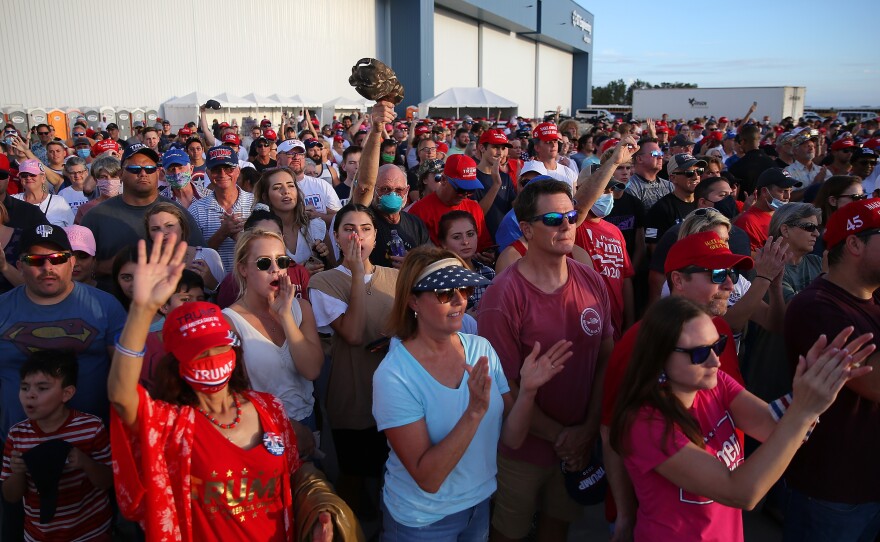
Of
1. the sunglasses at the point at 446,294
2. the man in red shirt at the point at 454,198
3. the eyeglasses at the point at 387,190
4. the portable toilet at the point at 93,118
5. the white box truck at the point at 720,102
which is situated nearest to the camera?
the sunglasses at the point at 446,294

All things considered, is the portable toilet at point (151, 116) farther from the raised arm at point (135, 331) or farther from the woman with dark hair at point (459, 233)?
the raised arm at point (135, 331)

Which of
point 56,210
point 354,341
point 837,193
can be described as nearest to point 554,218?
point 354,341

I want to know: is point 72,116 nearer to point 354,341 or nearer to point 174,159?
point 174,159

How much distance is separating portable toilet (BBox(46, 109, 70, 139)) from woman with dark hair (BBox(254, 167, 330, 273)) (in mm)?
17813

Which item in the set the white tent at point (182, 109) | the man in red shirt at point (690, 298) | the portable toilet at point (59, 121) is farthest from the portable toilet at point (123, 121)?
the man in red shirt at point (690, 298)

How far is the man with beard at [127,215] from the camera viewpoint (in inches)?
174

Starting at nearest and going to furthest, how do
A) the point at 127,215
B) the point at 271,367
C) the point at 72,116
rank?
the point at 271,367
the point at 127,215
the point at 72,116

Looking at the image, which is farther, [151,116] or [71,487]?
[151,116]

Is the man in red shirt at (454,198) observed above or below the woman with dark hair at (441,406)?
above

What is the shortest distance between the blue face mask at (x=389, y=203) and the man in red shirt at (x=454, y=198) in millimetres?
576

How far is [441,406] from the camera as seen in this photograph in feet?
7.78

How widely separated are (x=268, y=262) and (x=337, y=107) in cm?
2832

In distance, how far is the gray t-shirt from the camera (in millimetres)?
4430

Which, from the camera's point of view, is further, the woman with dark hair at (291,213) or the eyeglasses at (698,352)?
the woman with dark hair at (291,213)
